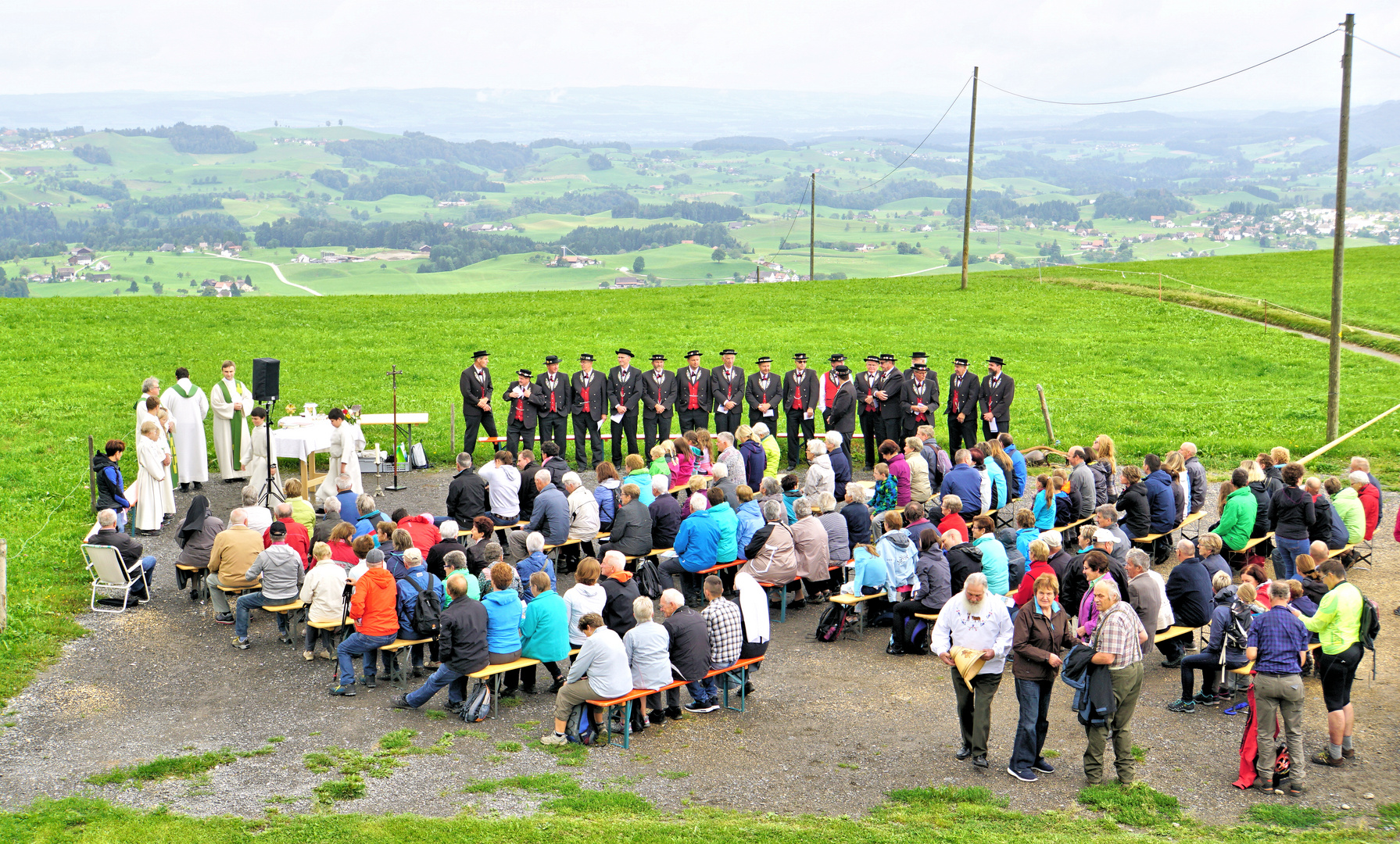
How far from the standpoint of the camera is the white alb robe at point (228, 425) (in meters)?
18.8

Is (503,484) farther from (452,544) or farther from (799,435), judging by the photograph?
(799,435)

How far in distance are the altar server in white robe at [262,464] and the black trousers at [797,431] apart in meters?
8.71

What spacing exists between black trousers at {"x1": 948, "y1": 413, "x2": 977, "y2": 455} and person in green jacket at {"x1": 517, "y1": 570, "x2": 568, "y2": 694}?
34.5 feet

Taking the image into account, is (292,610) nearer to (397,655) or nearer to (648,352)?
(397,655)

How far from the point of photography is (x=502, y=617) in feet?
34.5

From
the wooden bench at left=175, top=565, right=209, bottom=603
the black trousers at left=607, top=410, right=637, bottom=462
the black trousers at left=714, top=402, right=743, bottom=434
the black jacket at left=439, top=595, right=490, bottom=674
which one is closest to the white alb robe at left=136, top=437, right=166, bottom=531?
the wooden bench at left=175, top=565, right=209, bottom=603

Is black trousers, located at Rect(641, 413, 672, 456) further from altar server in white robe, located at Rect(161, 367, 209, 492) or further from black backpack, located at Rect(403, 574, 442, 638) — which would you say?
black backpack, located at Rect(403, 574, 442, 638)

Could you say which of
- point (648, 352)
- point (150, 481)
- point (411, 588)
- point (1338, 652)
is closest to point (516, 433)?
point (150, 481)

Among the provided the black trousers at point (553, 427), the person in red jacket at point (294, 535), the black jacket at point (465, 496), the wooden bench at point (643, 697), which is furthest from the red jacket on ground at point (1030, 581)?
the black trousers at point (553, 427)

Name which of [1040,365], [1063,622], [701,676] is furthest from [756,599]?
[1040,365]

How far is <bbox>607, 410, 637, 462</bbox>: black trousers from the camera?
65.0 ft

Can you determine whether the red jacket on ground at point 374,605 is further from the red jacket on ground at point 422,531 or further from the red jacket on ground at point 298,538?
the red jacket on ground at point 298,538

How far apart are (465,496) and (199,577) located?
134 inches

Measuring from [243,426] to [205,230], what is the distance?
17941 centimetres
